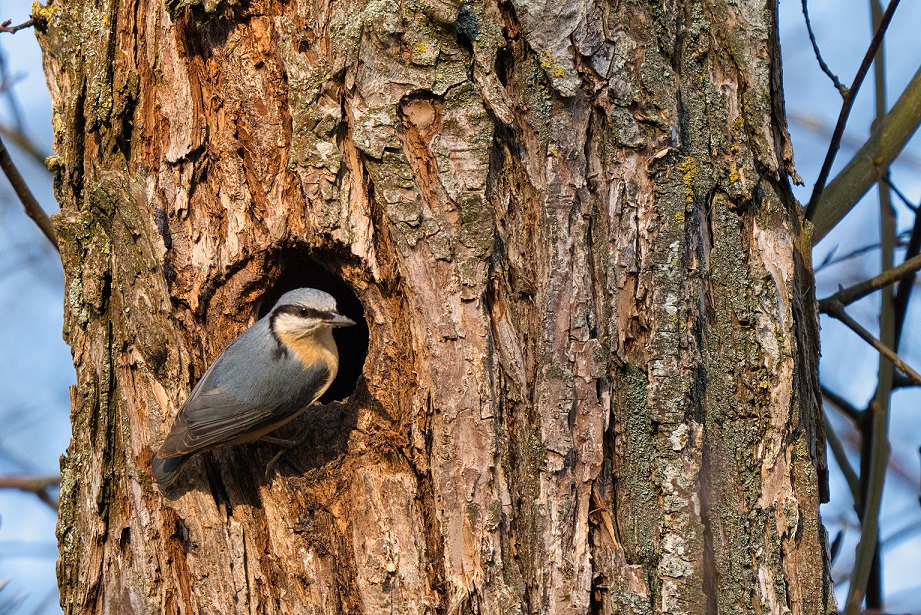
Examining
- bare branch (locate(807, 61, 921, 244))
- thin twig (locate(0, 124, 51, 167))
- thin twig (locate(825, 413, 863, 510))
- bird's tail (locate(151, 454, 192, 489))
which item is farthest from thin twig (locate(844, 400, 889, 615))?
Answer: thin twig (locate(0, 124, 51, 167))

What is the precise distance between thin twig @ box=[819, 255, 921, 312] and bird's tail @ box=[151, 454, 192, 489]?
2.05 metres

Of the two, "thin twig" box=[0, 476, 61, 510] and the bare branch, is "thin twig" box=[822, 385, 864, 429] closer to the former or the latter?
the bare branch

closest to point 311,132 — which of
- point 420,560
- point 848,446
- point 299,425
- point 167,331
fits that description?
point 167,331

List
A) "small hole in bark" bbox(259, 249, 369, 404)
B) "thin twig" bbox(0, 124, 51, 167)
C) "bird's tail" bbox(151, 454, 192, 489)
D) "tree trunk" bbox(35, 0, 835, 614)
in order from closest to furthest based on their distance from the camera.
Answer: "tree trunk" bbox(35, 0, 835, 614) → "bird's tail" bbox(151, 454, 192, 489) → "small hole in bark" bbox(259, 249, 369, 404) → "thin twig" bbox(0, 124, 51, 167)

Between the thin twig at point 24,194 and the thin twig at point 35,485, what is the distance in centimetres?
96

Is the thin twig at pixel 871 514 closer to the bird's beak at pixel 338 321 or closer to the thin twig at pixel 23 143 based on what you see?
the bird's beak at pixel 338 321

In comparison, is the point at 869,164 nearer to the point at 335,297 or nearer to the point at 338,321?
the point at 338,321

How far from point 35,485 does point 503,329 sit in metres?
2.12

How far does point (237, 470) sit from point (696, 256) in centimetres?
146

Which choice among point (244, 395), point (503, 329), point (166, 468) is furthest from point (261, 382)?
point (503, 329)

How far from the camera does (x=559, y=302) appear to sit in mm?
2094

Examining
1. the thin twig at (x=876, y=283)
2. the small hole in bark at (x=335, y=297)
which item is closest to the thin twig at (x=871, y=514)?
the thin twig at (x=876, y=283)

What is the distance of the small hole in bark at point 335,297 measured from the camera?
2.67m

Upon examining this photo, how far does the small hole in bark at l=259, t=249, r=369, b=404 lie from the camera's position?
2.67 m
